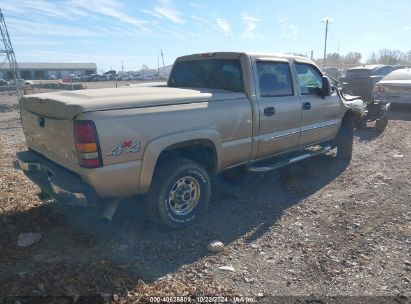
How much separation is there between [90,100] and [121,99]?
279 millimetres

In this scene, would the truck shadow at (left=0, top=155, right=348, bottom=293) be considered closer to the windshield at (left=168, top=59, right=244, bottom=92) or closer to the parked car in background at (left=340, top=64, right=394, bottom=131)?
the windshield at (left=168, top=59, right=244, bottom=92)

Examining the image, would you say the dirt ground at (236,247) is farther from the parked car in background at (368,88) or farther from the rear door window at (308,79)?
the parked car in background at (368,88)

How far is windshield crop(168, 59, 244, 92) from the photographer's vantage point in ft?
14.1

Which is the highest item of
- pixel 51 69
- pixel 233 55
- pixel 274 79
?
pixel 51 69

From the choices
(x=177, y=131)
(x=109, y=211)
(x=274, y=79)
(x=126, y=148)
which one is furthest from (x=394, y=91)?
(x=109, y=211)

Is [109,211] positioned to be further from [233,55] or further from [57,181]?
[233,55]

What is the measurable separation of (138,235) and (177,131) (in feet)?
4.13

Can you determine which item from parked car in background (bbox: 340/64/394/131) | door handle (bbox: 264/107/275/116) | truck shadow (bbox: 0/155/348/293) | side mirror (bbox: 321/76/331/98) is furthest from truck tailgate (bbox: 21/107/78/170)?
parked car in background (bbox: 340/64/394/131)

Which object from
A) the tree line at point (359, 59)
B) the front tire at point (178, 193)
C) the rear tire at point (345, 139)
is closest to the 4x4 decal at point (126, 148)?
the front tire at point (178, 193)

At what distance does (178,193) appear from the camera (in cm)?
371

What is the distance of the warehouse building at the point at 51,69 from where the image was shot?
7419 cm

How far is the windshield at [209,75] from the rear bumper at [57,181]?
2233 mm

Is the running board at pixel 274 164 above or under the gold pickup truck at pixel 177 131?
under

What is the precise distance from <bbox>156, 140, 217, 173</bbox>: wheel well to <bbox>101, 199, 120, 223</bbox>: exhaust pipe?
622mm
